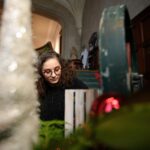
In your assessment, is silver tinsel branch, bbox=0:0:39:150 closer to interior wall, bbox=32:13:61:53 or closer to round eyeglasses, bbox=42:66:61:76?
round eyeglasses, bbox=42:66:61:76

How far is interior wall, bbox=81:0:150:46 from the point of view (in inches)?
218

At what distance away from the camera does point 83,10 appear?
34.1 ft

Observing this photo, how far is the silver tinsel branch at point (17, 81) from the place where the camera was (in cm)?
35

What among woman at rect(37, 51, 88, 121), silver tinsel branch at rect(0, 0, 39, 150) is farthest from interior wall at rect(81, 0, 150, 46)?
silver tinsel branch at rect(0, 0, 39, 150)

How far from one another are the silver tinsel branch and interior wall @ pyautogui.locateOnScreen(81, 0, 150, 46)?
5057 mm

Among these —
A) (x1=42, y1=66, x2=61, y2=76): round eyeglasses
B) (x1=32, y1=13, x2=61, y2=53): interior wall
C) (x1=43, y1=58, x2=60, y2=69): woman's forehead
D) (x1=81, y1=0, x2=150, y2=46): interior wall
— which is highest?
(x1=32, y1=13, x2=61, y2=53): interior wall

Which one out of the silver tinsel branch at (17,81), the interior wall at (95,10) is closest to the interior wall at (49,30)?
the interior wall at (95,10)

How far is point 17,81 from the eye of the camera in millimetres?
354

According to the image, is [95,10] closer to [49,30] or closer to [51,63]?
[51,63]

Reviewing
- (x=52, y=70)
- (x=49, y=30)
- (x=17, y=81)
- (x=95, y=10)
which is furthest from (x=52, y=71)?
(x=49, y=30)

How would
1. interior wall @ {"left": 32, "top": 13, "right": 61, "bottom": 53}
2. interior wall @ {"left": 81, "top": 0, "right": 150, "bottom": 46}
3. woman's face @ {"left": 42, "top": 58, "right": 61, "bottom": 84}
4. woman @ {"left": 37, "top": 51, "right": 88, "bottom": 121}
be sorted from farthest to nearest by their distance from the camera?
interior wall @ {"left": 32, "top": 13, "right": 61, "bottom": 53} → interior wall @ {"left": 81, "top": 0, "right": 150, "bottom": 46} → woman's face @ {"left": 42, "top": 58, "right": 61, "bottom": 84} → woman @ {"left": 37, "top": 51, "right": 88, "bottom": 121}

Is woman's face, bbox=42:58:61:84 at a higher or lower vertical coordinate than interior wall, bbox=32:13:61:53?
lower

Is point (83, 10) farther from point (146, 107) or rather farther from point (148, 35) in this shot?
point (146, 107)

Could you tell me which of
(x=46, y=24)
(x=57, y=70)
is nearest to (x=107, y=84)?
(x=57, y=70)
